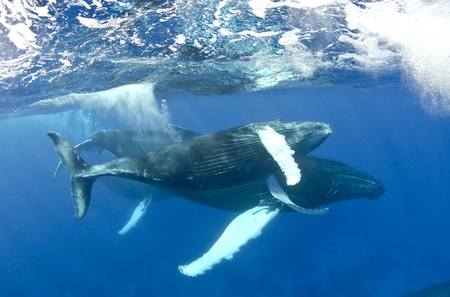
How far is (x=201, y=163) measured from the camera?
5.35 metres

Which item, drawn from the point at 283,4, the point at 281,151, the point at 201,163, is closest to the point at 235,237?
the point at 201,163

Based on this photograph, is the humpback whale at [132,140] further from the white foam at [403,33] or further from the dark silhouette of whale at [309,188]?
the white foam at [403,33]

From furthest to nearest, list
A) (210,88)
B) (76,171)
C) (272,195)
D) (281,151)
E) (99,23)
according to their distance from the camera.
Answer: (210,88) → (272,195) → (99,23) → (76,171) → (281,151)

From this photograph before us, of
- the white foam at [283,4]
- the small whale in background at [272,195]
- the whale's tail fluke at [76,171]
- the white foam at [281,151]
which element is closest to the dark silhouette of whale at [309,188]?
the small whale in background at [272,195]

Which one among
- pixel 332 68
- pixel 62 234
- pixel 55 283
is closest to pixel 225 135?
pixel 332 68

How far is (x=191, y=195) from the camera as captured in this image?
855 cm

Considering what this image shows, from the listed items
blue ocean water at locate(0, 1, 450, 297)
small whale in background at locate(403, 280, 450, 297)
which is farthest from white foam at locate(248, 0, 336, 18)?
small whale in background at locate(403, 280, 450, 297)

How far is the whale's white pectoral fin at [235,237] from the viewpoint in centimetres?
600

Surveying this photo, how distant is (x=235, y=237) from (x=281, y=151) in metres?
2.69

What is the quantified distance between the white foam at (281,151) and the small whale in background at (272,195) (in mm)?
1115

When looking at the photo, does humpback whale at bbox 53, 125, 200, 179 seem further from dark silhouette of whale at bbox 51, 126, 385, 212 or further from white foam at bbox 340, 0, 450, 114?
white foam at bbox 340, 0, 450, 114

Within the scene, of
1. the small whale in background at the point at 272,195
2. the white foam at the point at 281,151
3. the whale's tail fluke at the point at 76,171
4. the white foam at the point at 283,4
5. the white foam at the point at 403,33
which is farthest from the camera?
the white foam at the point at 403,33

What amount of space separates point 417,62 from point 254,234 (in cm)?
1375

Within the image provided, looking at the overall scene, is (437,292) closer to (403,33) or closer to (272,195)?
(272,195)
